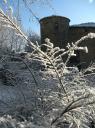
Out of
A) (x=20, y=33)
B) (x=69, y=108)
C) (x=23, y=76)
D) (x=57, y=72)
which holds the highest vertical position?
(x=20, y=33)

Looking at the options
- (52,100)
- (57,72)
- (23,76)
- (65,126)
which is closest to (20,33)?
(57,72)

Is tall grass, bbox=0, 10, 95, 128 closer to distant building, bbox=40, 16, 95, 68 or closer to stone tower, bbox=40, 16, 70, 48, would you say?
distant building, bbox=40, 16, 95, 68

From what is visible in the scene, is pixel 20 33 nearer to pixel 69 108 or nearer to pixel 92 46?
pixel 69 108

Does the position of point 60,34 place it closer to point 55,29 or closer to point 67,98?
point 55,29

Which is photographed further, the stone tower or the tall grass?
the stone tower

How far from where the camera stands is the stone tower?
97.2 ft

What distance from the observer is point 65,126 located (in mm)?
3896

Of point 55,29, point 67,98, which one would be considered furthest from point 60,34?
point 67,98

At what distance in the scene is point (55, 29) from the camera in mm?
29719

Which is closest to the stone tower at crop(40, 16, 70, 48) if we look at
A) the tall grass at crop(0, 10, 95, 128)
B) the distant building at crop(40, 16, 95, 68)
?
the distant building at crop(40, 16, 95, 68)

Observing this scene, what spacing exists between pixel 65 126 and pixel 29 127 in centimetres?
67

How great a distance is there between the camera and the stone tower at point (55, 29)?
29625mm

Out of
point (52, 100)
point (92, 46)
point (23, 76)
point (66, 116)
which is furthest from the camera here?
point (92, 46)

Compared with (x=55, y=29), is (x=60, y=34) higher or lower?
lower
